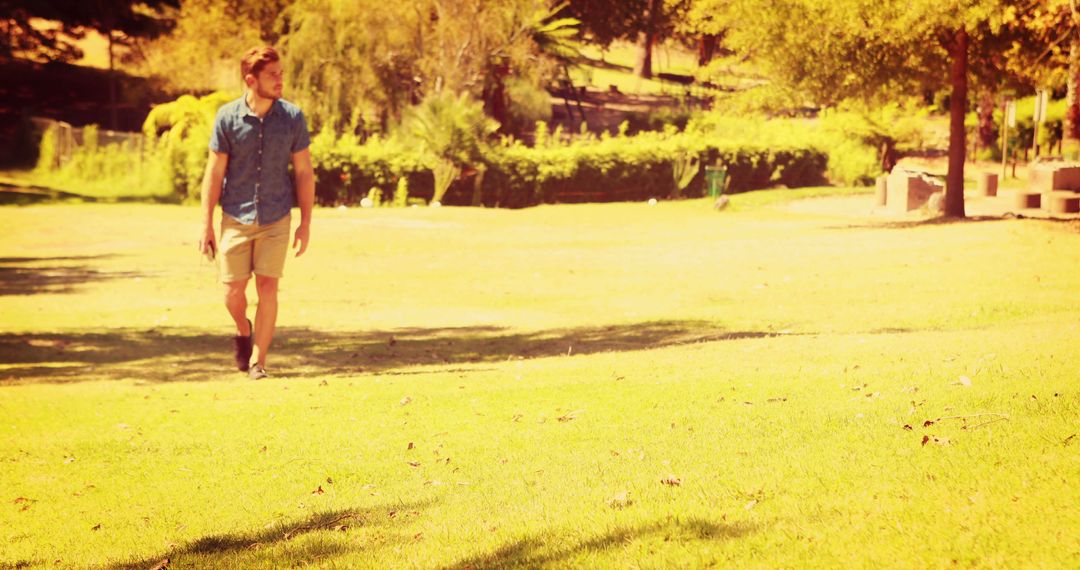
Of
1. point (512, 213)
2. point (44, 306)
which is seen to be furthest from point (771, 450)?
point (512, 213)

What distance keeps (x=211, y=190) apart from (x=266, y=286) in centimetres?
87

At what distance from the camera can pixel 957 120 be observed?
26.3 meters

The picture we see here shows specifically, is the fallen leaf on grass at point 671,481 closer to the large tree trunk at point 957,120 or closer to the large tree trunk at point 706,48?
the large tree trunk at point 957,120

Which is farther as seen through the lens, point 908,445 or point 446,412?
point 446,412

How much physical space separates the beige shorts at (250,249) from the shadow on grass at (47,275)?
8942mm

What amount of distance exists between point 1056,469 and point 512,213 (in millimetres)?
28353

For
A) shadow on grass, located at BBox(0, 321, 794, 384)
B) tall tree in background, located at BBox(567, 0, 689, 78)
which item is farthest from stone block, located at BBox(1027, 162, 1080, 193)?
tall tree in background, located at BBox(567, 0, 689, 78)

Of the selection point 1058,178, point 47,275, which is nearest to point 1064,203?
point 1058,178

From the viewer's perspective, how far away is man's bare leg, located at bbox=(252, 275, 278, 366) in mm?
9280

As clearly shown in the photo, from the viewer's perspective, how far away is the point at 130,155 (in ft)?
125

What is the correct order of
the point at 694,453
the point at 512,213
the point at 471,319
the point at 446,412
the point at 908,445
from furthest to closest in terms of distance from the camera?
the point at 512,213, the point at 471,319, the point at 446,412, the point at 694,453, the point at 908,445

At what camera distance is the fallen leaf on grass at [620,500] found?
508cm

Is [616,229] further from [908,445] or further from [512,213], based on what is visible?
[908,445]

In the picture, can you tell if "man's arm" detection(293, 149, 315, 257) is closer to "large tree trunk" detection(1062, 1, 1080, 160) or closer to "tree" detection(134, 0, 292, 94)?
"large tree trunk" detection(1062, 1, 1080, 160)
